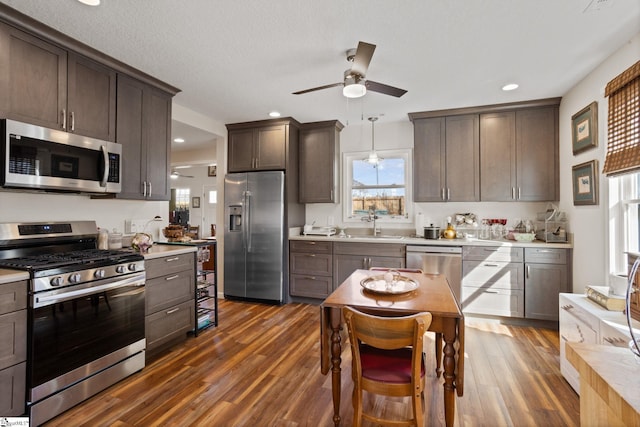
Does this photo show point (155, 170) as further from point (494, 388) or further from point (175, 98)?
point (494, 388)

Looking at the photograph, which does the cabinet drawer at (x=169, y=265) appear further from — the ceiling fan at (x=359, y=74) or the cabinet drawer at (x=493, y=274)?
the cabinet drawer at (x=493, y=274)

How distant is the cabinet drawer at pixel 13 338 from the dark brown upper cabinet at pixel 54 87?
4.40ft

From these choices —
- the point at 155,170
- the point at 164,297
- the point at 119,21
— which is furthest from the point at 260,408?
the point at 119,21

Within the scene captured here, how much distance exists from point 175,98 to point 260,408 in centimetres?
337

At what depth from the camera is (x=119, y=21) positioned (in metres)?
2.16

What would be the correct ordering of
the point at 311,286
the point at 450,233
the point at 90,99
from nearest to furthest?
the point at 90,99 → the point at 450,233 → the point at 311,286

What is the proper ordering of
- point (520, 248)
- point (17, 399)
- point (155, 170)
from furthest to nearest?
point (520, 248)
point (155, 170)
point (17, 399)

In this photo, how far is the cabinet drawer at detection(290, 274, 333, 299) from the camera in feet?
13.9

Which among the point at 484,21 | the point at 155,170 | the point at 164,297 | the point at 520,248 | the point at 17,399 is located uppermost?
the point at 484,21

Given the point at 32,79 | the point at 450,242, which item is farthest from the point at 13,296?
the point at 450,242

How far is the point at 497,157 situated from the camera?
388cm

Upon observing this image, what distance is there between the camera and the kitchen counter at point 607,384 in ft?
2.53

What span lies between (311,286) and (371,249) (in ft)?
3.33

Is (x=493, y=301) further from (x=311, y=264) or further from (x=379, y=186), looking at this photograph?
(x=311, y=264)
